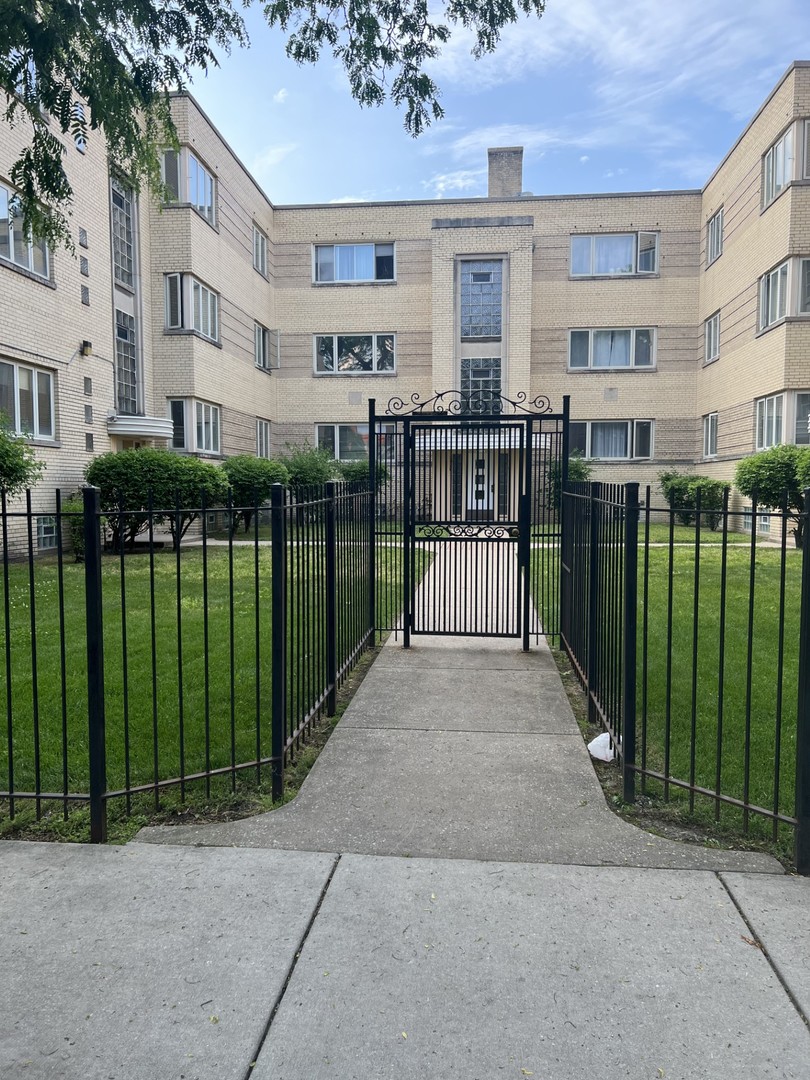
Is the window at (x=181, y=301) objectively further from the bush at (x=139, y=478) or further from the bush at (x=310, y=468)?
the bush at (x=139, y=478)

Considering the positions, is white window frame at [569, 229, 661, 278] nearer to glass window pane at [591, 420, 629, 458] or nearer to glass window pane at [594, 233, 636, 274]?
glass window pane at [594, 233, 636, 274]

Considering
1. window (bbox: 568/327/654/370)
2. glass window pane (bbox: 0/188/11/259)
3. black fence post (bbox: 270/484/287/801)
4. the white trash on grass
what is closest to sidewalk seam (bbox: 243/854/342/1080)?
black fence post (bbox: 270/484/287/801)

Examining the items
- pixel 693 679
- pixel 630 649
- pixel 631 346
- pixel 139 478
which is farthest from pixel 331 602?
pixel 631 346

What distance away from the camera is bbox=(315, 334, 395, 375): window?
86.3 ft

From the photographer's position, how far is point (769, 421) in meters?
19.1

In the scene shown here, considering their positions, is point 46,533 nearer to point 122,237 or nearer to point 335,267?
point 122,237

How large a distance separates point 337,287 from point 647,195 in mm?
Answer: 11115

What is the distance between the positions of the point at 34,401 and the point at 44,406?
1.14 ft

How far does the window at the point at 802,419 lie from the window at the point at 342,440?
14.0 m

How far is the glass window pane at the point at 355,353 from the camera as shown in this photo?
Result: 2639cm

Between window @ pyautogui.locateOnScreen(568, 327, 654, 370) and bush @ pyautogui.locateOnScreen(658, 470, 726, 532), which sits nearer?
bush @ pyautogui.locateOnScreen(658, 470, 726, 532)

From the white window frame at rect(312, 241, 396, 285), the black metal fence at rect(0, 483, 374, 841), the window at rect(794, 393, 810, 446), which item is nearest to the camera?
the black metal fence at rect(0, 483, 374, 841)

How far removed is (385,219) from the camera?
26.0 meters

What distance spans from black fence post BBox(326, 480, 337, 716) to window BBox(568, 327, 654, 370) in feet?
72.1
